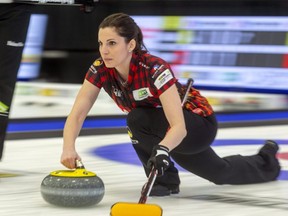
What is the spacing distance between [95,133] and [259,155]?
257 centimetres

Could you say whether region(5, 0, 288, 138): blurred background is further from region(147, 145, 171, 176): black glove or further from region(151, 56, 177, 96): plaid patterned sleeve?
region(147, 145, 171, 176): black glove

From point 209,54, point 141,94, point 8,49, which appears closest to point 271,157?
point 141,94

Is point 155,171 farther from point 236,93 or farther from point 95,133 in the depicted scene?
point 236,93

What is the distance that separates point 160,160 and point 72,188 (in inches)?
14.2

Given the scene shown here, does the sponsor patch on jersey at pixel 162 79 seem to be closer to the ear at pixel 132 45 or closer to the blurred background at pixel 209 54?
the ear at pixel 132 45

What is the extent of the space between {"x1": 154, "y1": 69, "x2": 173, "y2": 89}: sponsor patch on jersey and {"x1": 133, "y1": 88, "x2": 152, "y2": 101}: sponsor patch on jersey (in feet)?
0.33

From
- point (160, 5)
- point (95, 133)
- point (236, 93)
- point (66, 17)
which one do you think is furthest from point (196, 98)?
point (66, 17)

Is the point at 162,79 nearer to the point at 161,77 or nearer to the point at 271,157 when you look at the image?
the point at 161,77

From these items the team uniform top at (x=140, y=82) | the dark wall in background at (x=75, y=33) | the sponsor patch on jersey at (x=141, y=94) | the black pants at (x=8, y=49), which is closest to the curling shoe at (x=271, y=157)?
the team uniform top at (x=140, y=82)

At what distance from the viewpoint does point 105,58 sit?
264 cm

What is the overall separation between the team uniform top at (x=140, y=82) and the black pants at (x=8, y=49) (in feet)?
1.75

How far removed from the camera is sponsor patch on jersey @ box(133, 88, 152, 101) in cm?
275

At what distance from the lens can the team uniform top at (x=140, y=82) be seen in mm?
2670

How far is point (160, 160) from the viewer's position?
2.37 metres
